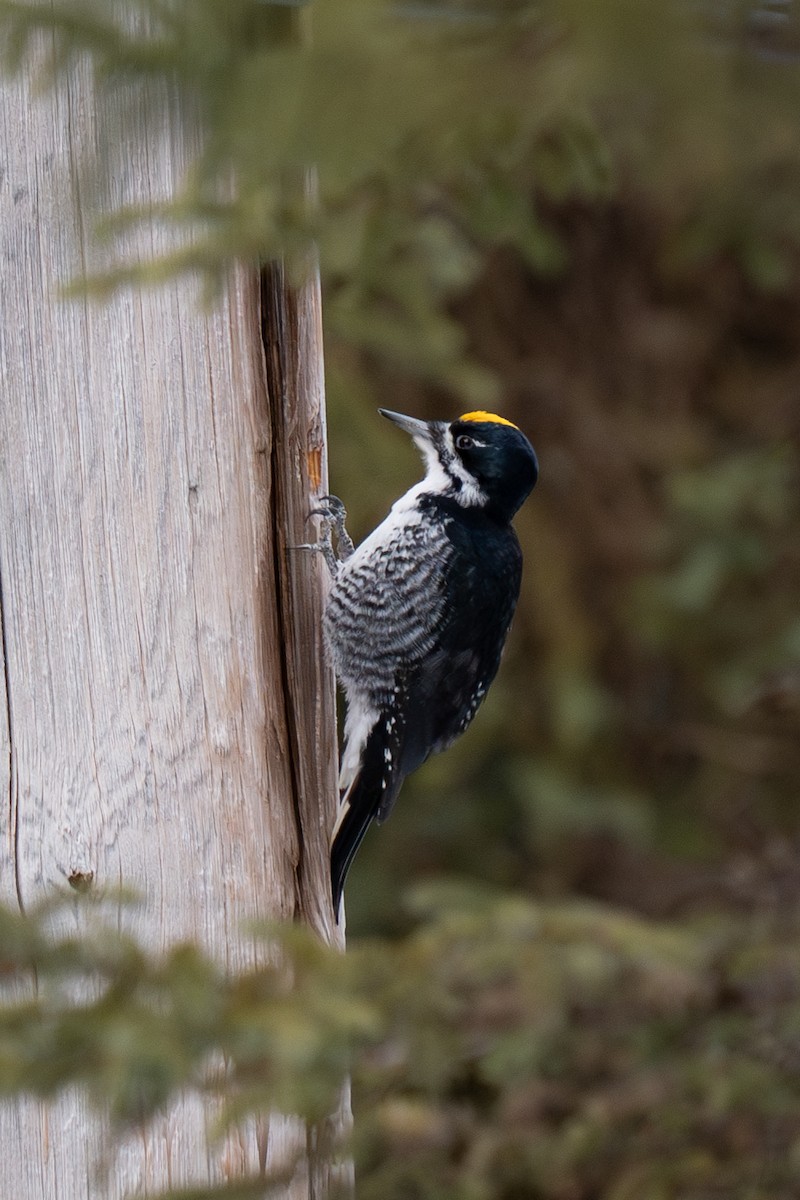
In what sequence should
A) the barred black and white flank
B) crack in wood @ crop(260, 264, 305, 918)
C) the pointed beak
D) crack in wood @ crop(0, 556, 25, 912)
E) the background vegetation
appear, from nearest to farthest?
the background vegetation
crack in wood @ crop(0, 556, 25, 912)
crack in wood @ crop(260, 264, 305, 918)
the barred black and white flank
the pointed beak

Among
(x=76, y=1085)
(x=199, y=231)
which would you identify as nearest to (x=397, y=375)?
(x=199, y=231)

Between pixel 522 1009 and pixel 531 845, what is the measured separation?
2.61 meters

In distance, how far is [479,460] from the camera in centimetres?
371

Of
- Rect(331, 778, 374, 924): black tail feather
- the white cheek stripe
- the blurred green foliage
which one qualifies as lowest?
the blurred green foliage

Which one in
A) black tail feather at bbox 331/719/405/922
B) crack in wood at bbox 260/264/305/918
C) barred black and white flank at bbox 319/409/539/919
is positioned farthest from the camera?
barred black and white flank at bbox 319/409/539/919

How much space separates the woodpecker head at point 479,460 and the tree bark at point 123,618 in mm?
1159

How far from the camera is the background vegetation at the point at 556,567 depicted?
48.2 inches

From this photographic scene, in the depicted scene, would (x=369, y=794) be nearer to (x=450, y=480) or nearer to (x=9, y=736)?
(x=9, y=736)

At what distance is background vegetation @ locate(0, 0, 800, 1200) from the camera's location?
122 centimetres

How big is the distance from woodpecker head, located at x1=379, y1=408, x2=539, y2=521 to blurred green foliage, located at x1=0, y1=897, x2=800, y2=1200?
114 centimetres

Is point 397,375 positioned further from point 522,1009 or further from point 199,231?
point 199,231

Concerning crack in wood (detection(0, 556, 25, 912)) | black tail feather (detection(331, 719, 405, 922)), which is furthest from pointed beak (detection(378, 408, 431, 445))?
crack in wood (detection(0, 556, 25, 912))

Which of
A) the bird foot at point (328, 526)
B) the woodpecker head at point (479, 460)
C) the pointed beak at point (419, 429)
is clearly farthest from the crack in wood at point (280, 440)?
the pointed beak at point (419, 429)

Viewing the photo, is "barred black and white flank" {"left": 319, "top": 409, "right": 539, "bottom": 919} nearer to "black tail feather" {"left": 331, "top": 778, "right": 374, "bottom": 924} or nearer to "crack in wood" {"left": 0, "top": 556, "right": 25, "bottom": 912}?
"black tail feather" {"left": 331, "top": 778, "right": 374, "bottom": 924}
